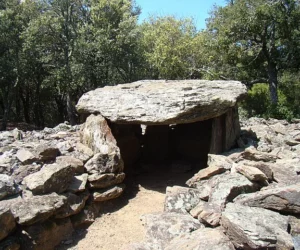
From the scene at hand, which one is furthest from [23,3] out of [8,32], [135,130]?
[135,130]

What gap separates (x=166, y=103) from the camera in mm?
6859

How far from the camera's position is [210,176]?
248 inches

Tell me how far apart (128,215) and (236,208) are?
7.53 ft

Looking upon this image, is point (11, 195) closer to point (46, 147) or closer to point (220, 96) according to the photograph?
point (46, 147)

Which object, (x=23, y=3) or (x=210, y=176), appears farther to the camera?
(x=23, y=3)

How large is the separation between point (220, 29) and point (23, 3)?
9.11m

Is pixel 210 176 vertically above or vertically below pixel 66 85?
below

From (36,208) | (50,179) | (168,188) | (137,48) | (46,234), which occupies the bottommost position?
(46,234)

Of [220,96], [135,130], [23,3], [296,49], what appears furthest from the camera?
[23,3]

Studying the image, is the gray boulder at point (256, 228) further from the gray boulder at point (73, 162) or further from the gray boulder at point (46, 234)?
the gray boulder at point (73, 162)

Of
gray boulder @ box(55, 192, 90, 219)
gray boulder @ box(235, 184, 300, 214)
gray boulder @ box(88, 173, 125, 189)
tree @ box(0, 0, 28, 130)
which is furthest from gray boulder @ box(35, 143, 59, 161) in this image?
tree @ box(0, 0, 28, 130)

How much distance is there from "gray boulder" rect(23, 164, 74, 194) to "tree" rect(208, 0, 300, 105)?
969cm

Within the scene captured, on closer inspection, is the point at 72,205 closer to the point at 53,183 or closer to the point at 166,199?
the point at 53,183

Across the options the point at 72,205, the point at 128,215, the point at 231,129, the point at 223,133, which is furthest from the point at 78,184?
the point at 231,129
